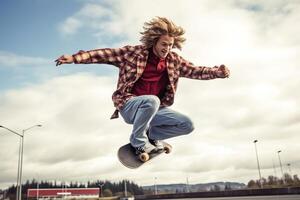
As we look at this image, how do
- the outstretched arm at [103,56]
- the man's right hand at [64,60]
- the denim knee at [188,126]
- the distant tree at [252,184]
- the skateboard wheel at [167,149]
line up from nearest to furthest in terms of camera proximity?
the man's right hand at [64,60] < the outstretched arm at [103,56] < the denim knee at [188,126] < the skateboard wheel at [167,149] < the distant tree at [252,184]

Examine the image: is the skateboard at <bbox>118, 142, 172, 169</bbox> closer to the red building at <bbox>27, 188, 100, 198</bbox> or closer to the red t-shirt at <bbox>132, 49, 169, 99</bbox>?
the red t-shirt at <bbox>132, 49, 169, 99</bbox>

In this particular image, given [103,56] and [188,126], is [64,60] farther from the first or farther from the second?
[188,126]

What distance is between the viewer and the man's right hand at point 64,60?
14.6 feet

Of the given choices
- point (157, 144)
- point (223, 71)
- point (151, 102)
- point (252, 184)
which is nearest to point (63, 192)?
point (252, 184)

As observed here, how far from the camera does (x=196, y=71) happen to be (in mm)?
5953

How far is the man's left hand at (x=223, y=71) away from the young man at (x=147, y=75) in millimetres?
679

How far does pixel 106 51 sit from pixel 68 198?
365 feet

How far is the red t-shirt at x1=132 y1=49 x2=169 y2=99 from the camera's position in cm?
527

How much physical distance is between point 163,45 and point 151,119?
108 cm

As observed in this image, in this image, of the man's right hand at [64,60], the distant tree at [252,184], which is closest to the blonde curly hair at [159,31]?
the man's right hand at [64,60]

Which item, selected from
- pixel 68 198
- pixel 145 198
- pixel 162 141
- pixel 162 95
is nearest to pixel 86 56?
pixel 162 95

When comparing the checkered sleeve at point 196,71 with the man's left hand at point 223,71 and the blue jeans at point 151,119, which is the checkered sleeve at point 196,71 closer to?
the man's left hand at point 223,71

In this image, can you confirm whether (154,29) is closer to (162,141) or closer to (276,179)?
(162,141)

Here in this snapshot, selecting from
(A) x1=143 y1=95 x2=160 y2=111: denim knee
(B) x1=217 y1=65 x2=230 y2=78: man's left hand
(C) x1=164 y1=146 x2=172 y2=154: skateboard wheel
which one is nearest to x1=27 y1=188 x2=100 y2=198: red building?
(C) x1=164 y1=146 x2=172 y2=154: skateboard wheel
